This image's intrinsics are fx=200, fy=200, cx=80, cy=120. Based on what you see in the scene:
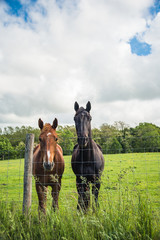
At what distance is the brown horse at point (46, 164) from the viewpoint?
3995mm

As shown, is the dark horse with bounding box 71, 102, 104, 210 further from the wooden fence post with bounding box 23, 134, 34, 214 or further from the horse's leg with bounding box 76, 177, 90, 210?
the wooden fence post with bounding box 23, 134, 34, 214

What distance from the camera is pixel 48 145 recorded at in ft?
13.7

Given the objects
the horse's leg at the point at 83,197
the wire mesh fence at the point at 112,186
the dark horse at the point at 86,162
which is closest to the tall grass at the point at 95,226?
the wire mesh fence at the point at 112,186

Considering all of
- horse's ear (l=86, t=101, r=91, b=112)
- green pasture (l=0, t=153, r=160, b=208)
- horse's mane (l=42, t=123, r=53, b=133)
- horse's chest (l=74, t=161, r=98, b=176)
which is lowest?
green pasture (l=0, t=153, r=160, b=208)

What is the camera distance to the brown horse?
13.1 feet

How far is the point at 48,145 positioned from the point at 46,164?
44cm

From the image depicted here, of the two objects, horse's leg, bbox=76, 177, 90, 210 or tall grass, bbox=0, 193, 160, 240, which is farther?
horse's leg, bbox=76, 177, 90, 210

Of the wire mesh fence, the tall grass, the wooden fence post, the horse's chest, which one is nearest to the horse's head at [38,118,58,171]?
the wooden fence post

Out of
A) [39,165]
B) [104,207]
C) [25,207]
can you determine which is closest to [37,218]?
[25,207]

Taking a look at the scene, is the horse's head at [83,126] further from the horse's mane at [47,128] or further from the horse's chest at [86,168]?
the horse's mane at [47,128]

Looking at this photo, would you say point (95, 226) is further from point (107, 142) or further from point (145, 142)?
point (107, 142)

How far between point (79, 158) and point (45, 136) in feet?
3.31

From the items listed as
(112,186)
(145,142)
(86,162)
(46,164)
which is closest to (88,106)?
(86,162)

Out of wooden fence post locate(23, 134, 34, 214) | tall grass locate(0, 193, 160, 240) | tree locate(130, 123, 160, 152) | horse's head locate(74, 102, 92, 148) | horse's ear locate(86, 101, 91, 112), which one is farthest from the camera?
horse's ear locate(86, 101, 91, 112)
